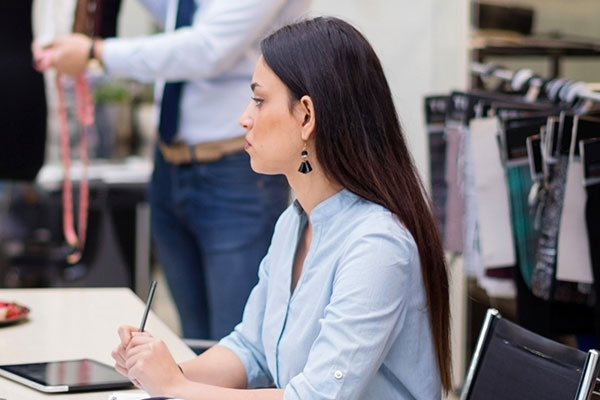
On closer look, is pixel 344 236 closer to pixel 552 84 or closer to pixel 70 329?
pixel 70 329

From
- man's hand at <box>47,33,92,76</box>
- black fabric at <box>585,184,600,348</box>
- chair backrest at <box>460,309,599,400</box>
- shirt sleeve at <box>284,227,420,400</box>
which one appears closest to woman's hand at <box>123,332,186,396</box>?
shirt sleeve at <box>284,227,420,400</box>

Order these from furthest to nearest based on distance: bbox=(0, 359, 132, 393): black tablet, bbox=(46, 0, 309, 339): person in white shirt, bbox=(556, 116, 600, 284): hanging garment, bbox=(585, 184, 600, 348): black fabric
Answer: bbox=(46, 0, 309, 339): person in white shirt, bbox=(556, 116, 600, 284): hanging garment, bbox=(585, 184, 600, 348): black fabric, bbox=(0, 359, 132, 393): black tablet

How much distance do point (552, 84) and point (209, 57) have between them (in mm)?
996

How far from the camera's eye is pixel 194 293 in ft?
9.77

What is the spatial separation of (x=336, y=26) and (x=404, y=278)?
41 cm

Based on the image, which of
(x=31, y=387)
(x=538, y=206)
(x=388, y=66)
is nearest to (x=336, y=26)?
(x=31, y=387)

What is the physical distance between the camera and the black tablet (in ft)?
5.82

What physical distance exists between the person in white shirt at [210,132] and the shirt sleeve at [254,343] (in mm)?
853

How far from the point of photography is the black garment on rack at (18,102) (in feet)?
10.8

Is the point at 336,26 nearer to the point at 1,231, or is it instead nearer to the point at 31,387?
the point at 31,387

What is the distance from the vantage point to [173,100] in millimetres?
2910

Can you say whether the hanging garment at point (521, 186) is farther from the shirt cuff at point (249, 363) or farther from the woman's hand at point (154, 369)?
the woman's hand at point (154, 369)

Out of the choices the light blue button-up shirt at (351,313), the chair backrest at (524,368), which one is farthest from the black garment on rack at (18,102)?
the chair backrest at (524,368)

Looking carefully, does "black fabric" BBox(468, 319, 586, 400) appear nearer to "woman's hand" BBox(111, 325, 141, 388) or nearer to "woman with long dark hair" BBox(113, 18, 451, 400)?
"woman with long dark hair" BBox(113, 18, 451, 400)
